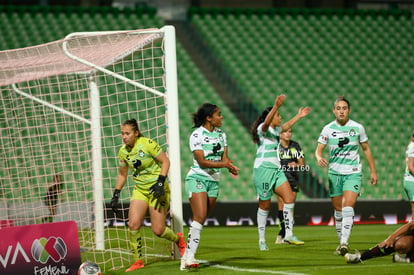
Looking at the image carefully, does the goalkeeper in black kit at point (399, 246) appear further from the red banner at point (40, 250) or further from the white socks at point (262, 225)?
the red banner at point (40, 250)

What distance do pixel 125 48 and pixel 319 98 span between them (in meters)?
11.1

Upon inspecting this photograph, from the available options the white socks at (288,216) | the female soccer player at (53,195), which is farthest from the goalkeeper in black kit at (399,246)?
the female soccer player at (53,195)

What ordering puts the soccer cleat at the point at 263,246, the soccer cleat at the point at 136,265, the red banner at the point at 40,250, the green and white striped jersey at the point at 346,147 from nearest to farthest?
the red banner at the point at 40,250 < the soccer cleat at the point at 136,265 < the green and white striped jersey at the point at 346,147 < the soccer cleat at the point at 263,246

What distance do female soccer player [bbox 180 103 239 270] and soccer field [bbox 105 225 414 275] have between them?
0.48 metres

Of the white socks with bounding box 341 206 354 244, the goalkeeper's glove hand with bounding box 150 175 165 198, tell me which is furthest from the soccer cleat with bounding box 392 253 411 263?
the goalkeeper's glove hand with bounding box 150 175 165 198

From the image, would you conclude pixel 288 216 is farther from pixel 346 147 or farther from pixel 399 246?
pixel 399 246

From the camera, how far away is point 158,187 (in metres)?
7.94

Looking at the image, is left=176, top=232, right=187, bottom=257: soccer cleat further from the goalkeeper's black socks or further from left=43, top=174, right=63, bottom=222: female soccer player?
left=43, top=174, right=63, bottom=222: female soccer player

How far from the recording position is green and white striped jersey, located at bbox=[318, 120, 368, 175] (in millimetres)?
8906

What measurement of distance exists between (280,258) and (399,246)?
5.91ft

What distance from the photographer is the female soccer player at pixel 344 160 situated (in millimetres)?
8758

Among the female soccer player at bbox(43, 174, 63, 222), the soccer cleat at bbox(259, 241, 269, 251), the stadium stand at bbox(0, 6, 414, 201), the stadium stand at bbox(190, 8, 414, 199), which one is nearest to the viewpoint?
the soccer cleat at bbox(259, 241, 269, 251)

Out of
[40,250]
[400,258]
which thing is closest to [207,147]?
[40,250]

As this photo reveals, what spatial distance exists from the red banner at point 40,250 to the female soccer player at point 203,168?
124 centimetres
